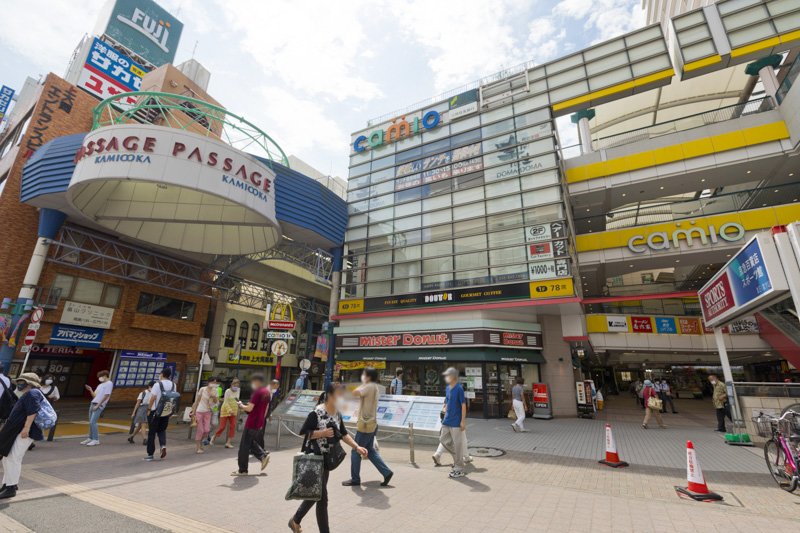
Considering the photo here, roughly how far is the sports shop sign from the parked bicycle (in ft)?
39.0

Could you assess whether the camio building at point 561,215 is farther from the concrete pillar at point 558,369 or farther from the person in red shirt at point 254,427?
the person in red shirt at point 254,427

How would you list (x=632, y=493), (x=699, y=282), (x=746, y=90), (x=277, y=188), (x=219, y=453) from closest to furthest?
(x=632, y=493) → (x=219, y=453) → (x=277, y=188) → (x=746, y=90) → (x=699, y=282)

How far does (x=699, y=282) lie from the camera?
90.6 ft

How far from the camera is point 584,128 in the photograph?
953 inches

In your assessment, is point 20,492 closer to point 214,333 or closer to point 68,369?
point 68,369

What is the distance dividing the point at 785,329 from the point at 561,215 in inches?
402

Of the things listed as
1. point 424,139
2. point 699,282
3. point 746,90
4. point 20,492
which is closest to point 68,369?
point 20,492

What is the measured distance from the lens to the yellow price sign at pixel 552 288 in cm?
1748

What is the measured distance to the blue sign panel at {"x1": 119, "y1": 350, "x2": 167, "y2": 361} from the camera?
21.5 m

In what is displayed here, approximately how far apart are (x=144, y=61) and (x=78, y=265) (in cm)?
3487

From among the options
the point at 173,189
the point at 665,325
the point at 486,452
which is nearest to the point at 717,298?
the point at 486,452

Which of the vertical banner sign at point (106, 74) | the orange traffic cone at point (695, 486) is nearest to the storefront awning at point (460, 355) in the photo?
the orange traffic cone at point (695, 486)

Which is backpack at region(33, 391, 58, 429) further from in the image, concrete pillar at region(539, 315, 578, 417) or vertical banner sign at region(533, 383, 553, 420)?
concrete pillar at region(539, 315, 578, 417)

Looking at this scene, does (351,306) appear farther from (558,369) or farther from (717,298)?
(717,298)
